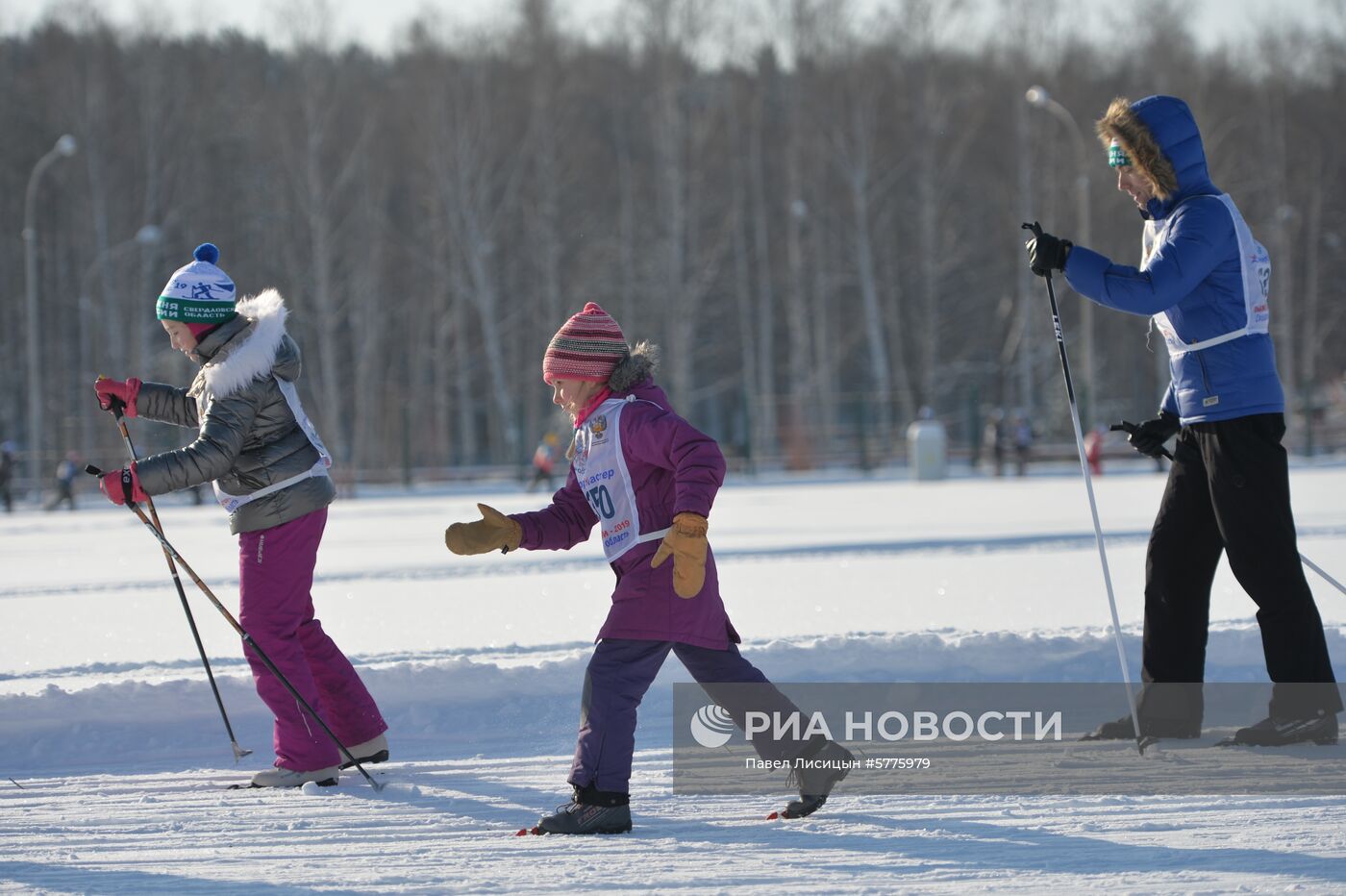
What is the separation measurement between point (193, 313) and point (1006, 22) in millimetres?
35063

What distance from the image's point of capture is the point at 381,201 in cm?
3747

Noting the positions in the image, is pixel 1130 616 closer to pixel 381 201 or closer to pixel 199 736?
pixel 199 736

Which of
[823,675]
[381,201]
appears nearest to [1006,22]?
[381,201]

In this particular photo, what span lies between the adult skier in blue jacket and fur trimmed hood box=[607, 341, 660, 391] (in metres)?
1.09

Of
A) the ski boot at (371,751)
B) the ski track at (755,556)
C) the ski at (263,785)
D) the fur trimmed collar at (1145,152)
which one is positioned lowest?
the ski track at (755,556)

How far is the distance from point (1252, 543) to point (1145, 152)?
3.70 ft

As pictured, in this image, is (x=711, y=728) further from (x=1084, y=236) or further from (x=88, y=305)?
(x=88, y=305)

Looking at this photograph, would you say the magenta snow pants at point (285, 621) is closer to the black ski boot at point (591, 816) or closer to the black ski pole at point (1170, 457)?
the black ski boot at point (591, 816)

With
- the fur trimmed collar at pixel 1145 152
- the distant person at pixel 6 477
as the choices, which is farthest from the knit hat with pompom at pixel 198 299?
the distant person at pixel 6 477

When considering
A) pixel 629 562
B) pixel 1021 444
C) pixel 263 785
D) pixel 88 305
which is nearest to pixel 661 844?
pixel 629 562

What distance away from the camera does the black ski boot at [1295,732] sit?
4.04 meters

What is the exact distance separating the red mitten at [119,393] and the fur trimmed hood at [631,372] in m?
1.68

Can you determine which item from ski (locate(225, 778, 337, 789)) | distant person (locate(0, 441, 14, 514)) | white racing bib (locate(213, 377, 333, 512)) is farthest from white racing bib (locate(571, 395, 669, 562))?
distant person (locate(0, 441, 14, 514))

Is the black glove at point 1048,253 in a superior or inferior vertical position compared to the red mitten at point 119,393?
superior
